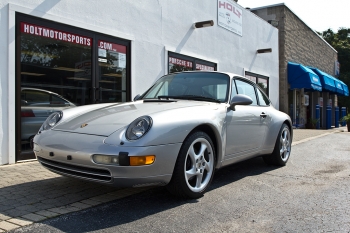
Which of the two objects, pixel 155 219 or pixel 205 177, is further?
pixel 205 177

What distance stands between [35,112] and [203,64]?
5.87 metres

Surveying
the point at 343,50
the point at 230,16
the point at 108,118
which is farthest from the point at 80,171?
the point at 343,50

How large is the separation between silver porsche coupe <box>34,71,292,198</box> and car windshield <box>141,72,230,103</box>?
0.04 ft

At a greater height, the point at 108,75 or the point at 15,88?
the point at 108,75

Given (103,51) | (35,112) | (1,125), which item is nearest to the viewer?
(1,125)

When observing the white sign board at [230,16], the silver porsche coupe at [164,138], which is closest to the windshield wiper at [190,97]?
the silver porsche coupe at [164,138]

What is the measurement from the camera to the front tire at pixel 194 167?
3.19 metres

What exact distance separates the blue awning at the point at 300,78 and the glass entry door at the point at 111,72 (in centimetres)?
1165

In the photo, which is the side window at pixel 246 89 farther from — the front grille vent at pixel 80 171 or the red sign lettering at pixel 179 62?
the red sign lettering at pixel 179 62

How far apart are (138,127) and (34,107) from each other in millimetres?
3298

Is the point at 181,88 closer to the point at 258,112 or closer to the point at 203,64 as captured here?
the point at 258,112

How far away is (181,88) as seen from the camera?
175 inches

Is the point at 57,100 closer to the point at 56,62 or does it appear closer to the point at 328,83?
the point at 56,62

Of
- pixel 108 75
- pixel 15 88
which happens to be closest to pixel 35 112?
pixel 15 88
